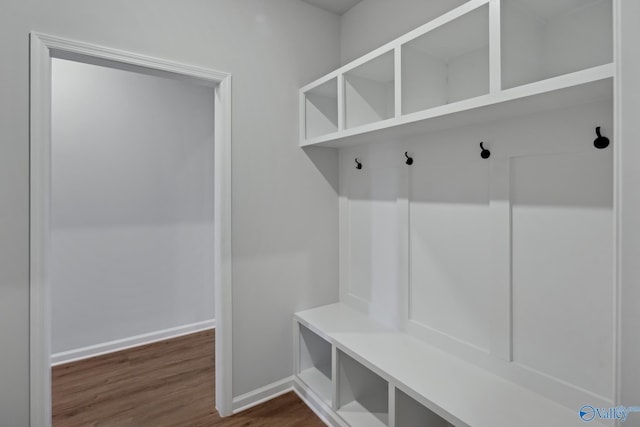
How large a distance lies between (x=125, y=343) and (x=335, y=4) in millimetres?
3153

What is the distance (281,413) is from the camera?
1936 mm

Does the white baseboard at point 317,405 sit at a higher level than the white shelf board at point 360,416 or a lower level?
lower

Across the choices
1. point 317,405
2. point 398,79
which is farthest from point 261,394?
point 398,79

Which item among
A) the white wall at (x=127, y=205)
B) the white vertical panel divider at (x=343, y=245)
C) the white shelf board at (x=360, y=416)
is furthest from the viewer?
the white wall at (x=127, y=205)

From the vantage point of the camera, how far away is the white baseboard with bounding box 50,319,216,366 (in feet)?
8.38

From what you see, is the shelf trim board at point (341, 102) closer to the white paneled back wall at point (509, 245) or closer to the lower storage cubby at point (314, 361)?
the white paneled back wall at point (509, 245)

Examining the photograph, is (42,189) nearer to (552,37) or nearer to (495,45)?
(495,45)

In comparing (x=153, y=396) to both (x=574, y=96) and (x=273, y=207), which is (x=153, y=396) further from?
(x=574, y=96)

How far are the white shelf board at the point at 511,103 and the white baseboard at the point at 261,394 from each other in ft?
5.38

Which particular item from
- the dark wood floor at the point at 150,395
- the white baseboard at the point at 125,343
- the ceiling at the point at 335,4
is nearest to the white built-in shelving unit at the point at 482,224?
the dark wood floor at the point at 150,395

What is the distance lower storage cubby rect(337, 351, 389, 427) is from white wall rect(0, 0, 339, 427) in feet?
1.60

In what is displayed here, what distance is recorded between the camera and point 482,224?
1495 millimetres

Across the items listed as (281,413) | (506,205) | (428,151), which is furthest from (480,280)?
(281,413)

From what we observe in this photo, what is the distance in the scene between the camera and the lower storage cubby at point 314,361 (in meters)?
2.06
